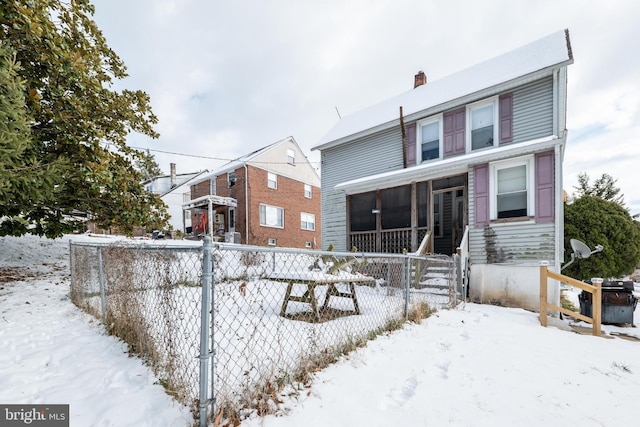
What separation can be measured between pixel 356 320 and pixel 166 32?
1040 cm

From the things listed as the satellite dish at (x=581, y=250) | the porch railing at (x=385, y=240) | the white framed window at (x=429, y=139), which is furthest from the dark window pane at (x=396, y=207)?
the satellite dish at (x=581, y=250)

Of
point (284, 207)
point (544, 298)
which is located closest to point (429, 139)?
point (544, 298)

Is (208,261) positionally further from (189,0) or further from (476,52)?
(476,52)

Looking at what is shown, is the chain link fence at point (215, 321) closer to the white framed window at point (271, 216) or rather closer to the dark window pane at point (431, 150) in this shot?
the dark window pane at point (431, 150)

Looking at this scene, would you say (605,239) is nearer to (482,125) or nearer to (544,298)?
(482,125)

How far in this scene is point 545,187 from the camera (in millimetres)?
7137

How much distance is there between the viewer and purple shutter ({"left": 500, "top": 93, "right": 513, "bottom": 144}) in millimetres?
8109

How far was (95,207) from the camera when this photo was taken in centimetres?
686

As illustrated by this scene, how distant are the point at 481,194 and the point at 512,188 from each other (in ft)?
2.58

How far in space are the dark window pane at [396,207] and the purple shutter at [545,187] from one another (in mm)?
4076

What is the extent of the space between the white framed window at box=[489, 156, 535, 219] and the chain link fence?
3.90 m

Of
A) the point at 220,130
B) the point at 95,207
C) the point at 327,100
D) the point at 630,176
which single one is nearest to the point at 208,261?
the point at 95,207

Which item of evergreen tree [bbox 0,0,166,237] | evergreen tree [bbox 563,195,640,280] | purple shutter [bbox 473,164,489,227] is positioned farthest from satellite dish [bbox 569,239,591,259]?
evergreen tree [bbox 0,0,166,237]

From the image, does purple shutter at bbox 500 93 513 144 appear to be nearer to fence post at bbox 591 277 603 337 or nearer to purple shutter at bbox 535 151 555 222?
purple shutter at bbox 535 151 555 222
